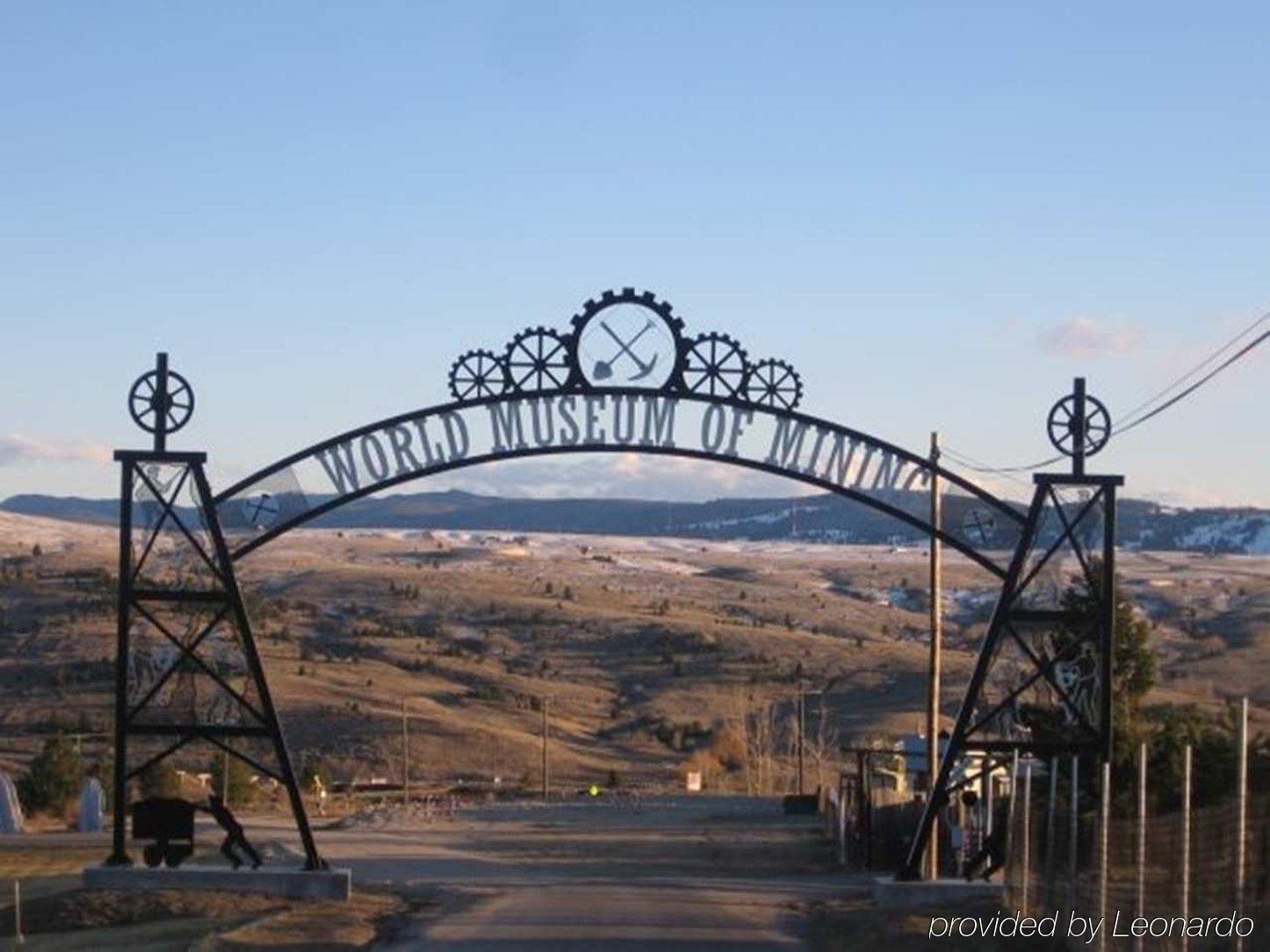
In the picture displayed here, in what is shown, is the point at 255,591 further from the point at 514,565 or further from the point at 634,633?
the point at 514,565

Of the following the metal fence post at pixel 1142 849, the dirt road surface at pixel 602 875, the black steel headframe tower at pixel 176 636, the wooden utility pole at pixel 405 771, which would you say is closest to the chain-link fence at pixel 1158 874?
the metal fence post at pixel 1142 849

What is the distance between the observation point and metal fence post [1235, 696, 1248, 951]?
13.8m

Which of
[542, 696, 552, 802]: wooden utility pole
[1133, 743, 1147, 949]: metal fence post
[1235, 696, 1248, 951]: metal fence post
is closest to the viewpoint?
[1235, 696, 1248, 951]: metal fence post

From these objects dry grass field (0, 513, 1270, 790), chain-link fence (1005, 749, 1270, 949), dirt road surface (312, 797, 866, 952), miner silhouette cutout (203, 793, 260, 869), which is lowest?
dirt road surface (312, 797, 866, 952)

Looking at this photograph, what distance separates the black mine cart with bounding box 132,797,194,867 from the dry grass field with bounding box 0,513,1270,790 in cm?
4969

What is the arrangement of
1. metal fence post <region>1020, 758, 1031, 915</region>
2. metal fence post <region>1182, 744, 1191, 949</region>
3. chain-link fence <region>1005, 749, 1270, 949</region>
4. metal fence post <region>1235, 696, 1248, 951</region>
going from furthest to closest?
metal fence post <region>1020, 758, 1031, 915</region>
metal fence post <region>1182, 744, 1191, 949</region>
chain-link fence <region>1005, 749, 1270, 949</region>
metal fence post <region>1235, 696, 1248, 951</region>

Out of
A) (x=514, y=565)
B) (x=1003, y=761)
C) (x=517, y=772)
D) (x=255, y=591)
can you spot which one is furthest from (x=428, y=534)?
(x=1003, y=761)

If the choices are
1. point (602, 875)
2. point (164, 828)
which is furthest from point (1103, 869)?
point (602, 875)

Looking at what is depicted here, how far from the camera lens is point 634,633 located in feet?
377

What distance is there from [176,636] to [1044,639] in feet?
31.7

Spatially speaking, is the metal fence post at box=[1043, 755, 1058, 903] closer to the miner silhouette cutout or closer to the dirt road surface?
the dirt road surface

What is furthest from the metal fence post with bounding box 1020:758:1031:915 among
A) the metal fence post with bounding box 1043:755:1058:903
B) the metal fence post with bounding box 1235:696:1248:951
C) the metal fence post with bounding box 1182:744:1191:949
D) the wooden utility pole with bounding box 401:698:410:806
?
the wooden utility pole with bounding box 401:698:410:806

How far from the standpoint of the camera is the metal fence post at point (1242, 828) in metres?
13.8

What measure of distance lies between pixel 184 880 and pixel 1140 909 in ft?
45.9
